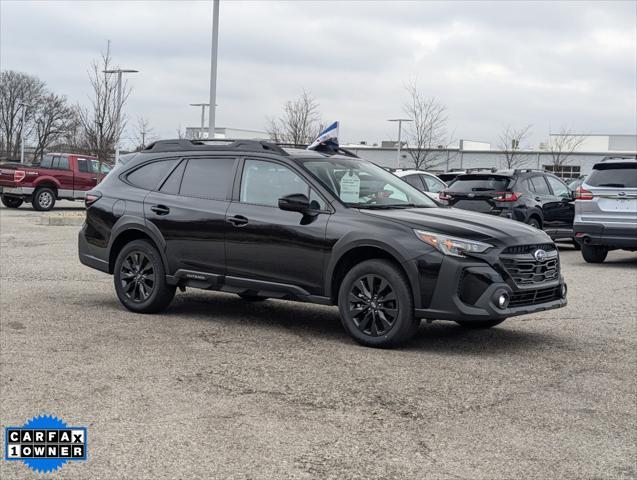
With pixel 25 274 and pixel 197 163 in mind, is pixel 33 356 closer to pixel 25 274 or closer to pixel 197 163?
pixel 197 163

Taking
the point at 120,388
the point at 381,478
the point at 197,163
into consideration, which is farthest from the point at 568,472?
the point at 197,163

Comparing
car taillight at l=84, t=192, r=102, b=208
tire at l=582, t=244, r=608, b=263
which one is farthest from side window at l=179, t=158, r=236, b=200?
tire at l=582, t=244, r=608, b=263

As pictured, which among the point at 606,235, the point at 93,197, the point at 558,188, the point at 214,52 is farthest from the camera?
the point at 214,52

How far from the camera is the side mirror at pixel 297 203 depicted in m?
7.77

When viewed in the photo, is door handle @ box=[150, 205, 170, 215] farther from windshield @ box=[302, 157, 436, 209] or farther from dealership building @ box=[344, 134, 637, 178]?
dealership building @ box=[344, 134, 637, 178]

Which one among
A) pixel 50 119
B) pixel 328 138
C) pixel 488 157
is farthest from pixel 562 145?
pixel 328 138

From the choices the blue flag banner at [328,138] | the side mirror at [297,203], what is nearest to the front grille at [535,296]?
the side mirror at [297,203]

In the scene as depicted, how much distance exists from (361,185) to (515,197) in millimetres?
8967

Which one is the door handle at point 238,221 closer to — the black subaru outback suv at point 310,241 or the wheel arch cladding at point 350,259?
the black subaru outback suv at point 310,241

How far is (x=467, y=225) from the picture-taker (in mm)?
7465

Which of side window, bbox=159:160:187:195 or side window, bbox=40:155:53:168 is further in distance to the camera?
side window, bbox=40:155:53:168

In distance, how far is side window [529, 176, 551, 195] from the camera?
17250mm

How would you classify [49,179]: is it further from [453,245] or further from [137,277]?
[453,245]

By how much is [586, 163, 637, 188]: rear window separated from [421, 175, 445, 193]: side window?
5455 millimetres
